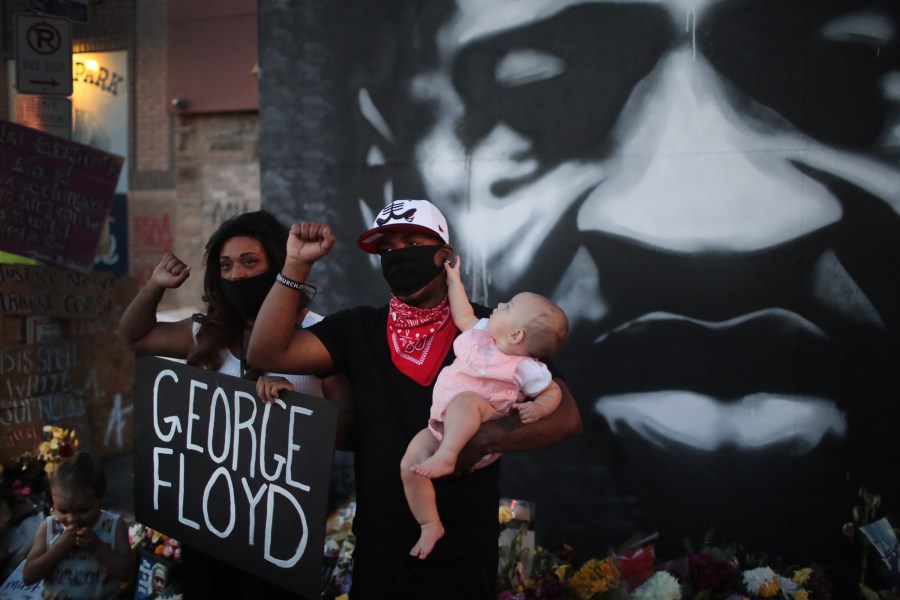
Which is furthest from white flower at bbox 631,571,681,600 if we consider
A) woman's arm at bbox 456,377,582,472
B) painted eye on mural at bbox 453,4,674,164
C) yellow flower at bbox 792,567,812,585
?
painted eye on mural at bbox 453,4,674,164

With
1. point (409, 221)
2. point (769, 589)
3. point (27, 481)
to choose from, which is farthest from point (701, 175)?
point (27, 481)

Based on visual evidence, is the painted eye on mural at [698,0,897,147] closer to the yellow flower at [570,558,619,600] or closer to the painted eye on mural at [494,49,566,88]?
the painted eye on mural at [494,49,566,88]

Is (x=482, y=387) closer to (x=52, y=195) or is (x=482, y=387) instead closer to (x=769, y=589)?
(x=769, y=589)

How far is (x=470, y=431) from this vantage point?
6.24ft

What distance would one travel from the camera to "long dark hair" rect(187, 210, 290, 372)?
2406 mm

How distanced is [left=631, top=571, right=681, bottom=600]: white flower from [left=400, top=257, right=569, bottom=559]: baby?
3.94ft

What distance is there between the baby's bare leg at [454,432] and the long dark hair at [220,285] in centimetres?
85

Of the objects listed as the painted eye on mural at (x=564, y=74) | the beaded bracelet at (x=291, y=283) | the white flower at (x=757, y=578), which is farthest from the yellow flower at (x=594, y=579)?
the painted eye on mural at (x=564, y=74)

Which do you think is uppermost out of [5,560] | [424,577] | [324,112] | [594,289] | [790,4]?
[790,4]

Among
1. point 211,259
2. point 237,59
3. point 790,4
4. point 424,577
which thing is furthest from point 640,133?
point 237,59

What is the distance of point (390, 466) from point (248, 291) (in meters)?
0.74

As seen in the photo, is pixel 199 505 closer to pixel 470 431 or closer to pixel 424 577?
pixel 424 577

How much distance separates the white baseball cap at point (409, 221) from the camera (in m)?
2.05

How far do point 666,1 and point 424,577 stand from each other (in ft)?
10.5
